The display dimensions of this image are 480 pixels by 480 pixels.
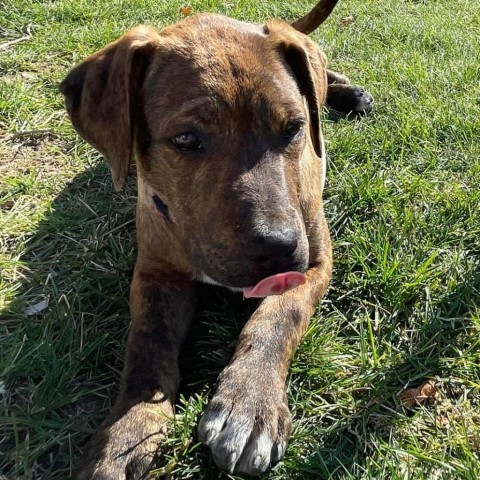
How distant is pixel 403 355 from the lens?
2949 millimetres

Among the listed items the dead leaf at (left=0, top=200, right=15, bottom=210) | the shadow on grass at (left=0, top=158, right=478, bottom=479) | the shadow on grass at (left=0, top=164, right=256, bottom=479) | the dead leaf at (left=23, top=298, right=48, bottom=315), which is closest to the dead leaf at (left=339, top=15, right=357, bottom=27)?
the shadow on grass at (left=0, top=164, right=256, bottom=479)

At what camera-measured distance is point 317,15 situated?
4668 millimetres

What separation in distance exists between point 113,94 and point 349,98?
2700 millimetres

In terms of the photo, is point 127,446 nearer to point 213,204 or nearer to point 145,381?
point 145,381

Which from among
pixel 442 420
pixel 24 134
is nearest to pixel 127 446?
pixel 442 420

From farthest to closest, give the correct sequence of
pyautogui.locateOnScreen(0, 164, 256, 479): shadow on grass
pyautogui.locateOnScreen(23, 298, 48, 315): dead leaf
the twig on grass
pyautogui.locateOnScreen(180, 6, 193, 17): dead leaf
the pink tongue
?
pyautogui.locateOnScreen(180, 6, 193, 17): dead leaf, the twig on grass, pyautogui.locateOnScreen(23, 298, 48, 315): dead leaf, pyautogui.locateOnScreen(0, 164, 256, 479): shadow on grass, the pink tongue

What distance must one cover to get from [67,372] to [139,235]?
0.87 meters

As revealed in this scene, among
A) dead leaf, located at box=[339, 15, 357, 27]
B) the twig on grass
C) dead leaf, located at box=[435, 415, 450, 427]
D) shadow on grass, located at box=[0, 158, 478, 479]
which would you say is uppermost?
dead leaf, located at box=[435, 415, 450, 427]

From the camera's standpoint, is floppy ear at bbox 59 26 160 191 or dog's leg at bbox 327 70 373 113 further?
dog's leg at bbox 327 70 373 113

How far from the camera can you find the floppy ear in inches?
113

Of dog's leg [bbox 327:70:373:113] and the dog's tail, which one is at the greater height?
the dog's tail

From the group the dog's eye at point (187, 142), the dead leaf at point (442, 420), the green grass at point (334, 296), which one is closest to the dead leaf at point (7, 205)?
the green grass at point (334, 296)

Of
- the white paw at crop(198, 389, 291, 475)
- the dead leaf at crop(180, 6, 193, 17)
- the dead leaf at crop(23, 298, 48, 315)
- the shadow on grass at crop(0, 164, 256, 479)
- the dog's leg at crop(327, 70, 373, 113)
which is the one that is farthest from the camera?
the dead leaf at crop(180, 6, 193, 17)

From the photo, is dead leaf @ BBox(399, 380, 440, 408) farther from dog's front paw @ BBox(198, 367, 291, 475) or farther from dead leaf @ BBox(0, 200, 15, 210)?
dead leaf @ BBox(0, 200, 15, 210)
